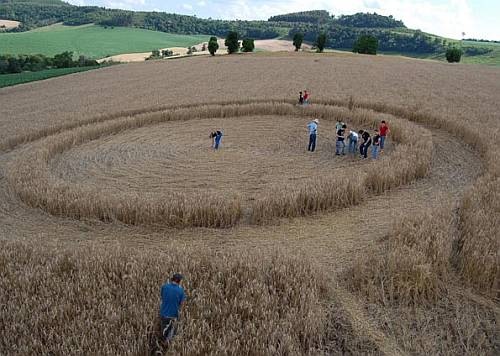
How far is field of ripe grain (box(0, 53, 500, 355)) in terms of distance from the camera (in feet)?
22.5

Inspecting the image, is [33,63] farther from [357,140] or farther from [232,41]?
[357,140]

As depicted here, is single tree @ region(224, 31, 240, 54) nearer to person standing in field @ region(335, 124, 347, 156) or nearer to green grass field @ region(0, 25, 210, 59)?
green grass field @ region(0, 25, 210, 59)

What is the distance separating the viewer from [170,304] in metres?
6.45

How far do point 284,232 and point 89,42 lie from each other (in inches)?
4917

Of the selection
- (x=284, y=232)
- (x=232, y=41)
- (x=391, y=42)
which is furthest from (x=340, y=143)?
(x=391, y=42)

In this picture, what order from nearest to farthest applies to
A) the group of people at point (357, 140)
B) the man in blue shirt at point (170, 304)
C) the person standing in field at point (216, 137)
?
the man in blue shirt at point (170, 304) → the group of people at point (357, 140) → the person standing in field at point (216, 137)

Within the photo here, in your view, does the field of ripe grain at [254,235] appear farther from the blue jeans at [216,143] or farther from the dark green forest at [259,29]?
the dark green forest at [259,29]

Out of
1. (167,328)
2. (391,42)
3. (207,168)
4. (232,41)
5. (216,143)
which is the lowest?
(207,168)

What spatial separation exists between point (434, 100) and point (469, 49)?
12091 centimetres

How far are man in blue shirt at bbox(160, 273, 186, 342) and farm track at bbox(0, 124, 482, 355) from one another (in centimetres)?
337

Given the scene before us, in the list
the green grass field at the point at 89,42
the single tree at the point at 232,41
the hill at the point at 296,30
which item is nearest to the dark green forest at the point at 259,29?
the hill at the point at 296,30

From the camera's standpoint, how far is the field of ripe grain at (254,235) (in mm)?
6844

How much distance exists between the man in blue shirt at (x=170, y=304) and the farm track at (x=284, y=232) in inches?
133

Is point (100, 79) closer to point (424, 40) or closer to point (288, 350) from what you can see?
point (288, 350)
